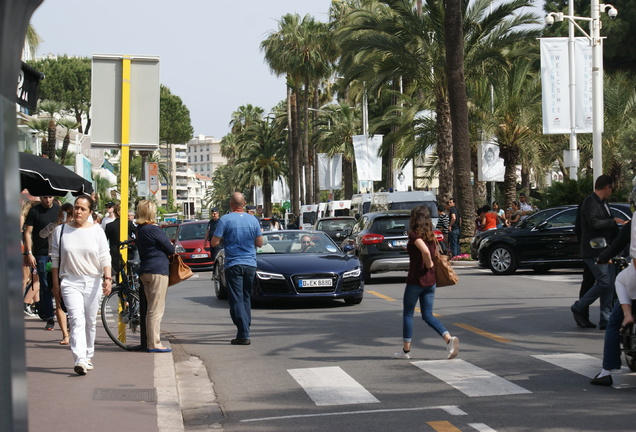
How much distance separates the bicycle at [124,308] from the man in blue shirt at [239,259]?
1028 millimetres

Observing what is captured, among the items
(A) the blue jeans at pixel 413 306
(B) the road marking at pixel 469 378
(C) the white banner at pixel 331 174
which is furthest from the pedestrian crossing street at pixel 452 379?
(C) the white banner at pixel 331 174

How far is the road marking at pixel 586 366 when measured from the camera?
309 inches

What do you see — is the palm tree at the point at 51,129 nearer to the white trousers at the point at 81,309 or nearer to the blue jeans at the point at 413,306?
the white trousers at the point at 81,309

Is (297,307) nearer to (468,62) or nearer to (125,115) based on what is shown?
(125,115)

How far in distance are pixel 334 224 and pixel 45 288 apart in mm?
20326

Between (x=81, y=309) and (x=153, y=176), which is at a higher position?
(x=153, y=176)

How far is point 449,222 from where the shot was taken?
26453 millimetres

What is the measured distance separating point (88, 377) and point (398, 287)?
11.5 meters

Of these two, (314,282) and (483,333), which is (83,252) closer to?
(483,333)

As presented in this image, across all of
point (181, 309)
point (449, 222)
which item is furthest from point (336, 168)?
point (181, 309)

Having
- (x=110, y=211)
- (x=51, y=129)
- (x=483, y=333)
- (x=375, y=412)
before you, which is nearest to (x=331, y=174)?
(x=51, y=129)

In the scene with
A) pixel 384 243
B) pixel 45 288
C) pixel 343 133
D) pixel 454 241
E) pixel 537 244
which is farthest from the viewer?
pixel 343 133

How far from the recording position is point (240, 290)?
10.8 m

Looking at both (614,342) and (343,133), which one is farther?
(343,133)
